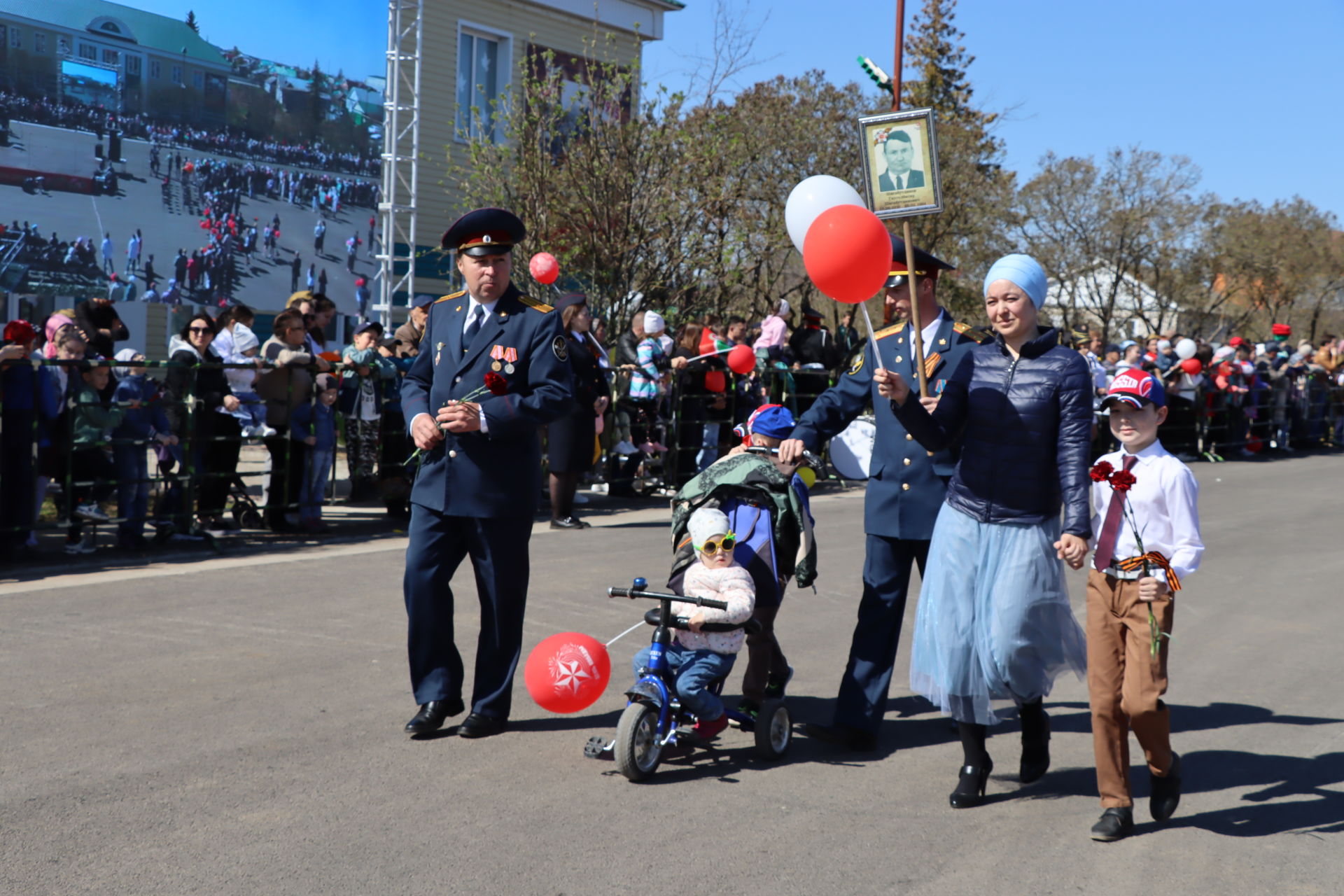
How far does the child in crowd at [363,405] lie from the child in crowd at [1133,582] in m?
8.06

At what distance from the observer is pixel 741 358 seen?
14.2m

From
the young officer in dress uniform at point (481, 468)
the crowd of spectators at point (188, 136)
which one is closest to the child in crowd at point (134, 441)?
the young officer in dress uniform at point (481, 468)

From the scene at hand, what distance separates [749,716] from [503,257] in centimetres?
218

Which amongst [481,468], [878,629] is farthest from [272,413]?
[878,629]

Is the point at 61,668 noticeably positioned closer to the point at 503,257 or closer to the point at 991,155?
the point at 503,257

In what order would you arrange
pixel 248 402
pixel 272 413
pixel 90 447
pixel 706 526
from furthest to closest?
pixel 272 413 < pixel 248 402 < pixel 90 447 < pixel 706 526

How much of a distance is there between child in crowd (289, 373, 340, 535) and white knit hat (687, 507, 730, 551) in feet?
20.7

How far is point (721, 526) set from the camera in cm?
538

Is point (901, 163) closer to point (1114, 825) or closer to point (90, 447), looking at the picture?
point (1114, 825)

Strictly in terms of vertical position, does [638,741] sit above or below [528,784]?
above

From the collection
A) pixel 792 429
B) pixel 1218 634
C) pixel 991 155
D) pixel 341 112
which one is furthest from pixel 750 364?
pixel 991 155

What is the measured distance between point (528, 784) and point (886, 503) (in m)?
1.81

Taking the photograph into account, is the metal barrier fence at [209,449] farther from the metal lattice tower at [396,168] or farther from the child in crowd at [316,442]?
the metal lattice tower at [396,168]

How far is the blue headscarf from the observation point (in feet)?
15.8
